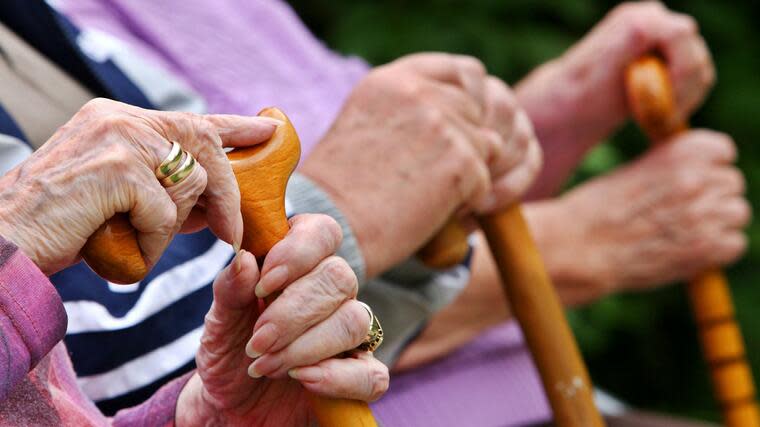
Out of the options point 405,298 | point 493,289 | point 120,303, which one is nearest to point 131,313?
point 120,303

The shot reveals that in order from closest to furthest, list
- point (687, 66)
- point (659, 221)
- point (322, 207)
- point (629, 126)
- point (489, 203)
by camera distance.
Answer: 1. point (322, 207)
2. point (489, 203)
3. point (687, 66)
4. point (659, 221)
5. point (629, 126)

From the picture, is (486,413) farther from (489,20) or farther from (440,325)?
(489,20)

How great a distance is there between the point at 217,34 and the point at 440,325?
0.40m

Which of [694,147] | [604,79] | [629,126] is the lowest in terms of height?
[629,126]

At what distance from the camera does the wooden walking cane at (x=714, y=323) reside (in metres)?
1.21

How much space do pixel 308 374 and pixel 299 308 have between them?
4cm

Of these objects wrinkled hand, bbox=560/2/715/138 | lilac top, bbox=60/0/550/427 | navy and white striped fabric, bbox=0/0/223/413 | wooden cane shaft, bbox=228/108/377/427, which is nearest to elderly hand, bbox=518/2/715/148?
wrinkled hand, bbox=560/2/715/138

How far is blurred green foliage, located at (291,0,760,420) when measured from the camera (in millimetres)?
1720

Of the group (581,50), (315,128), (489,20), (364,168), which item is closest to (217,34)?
(315,128)

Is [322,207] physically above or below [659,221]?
above

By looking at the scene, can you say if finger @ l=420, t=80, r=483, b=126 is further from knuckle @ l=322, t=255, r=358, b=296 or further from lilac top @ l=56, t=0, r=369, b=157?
knuckle @ l=322, t=255, r=358, b=296

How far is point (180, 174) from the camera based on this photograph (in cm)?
53

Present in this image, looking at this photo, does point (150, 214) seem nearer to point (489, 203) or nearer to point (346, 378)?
point (346, 378)

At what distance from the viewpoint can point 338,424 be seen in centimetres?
60
